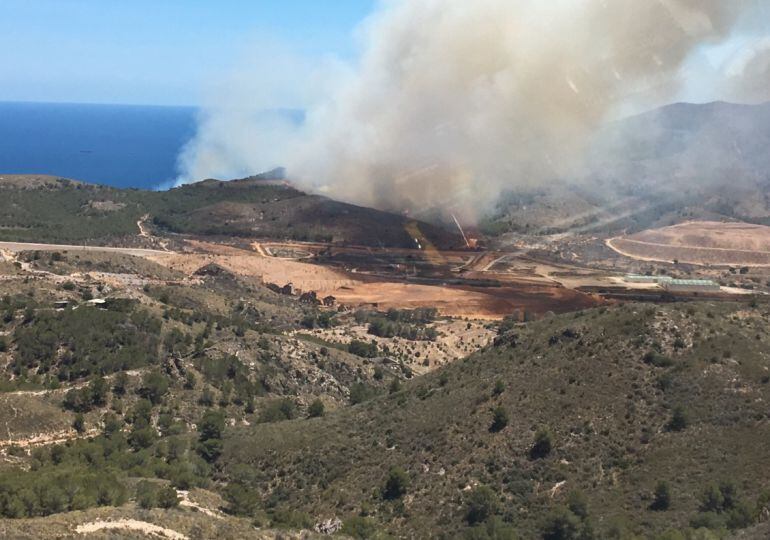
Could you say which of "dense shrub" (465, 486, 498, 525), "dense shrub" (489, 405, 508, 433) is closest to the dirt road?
"dense shrub" (489, 405, 508, 433)

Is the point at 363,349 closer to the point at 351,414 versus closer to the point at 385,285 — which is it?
the point at 351,414

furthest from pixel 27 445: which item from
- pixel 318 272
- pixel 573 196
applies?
pixel 573 196

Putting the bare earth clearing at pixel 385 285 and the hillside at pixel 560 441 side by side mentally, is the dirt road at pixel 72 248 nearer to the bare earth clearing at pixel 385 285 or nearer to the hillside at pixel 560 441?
the bare earth clearing at pixel 385 285

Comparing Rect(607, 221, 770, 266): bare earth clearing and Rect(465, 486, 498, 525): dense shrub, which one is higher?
Rect(607, 221, 770, 266): bare earth clearing

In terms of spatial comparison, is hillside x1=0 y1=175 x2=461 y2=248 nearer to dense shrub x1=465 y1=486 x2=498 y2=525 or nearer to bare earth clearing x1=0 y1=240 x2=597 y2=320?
bare earth clearing x1=0 y1=240 x2=597 y2=320

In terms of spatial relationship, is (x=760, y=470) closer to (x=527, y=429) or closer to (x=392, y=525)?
(x=527, y=429)

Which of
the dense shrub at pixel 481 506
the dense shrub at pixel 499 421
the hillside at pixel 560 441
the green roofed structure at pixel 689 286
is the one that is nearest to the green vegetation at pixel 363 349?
the hillside at pixel 560 441

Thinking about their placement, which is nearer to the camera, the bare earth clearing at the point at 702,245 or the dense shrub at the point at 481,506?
the dense shrub at the point at 481,506
